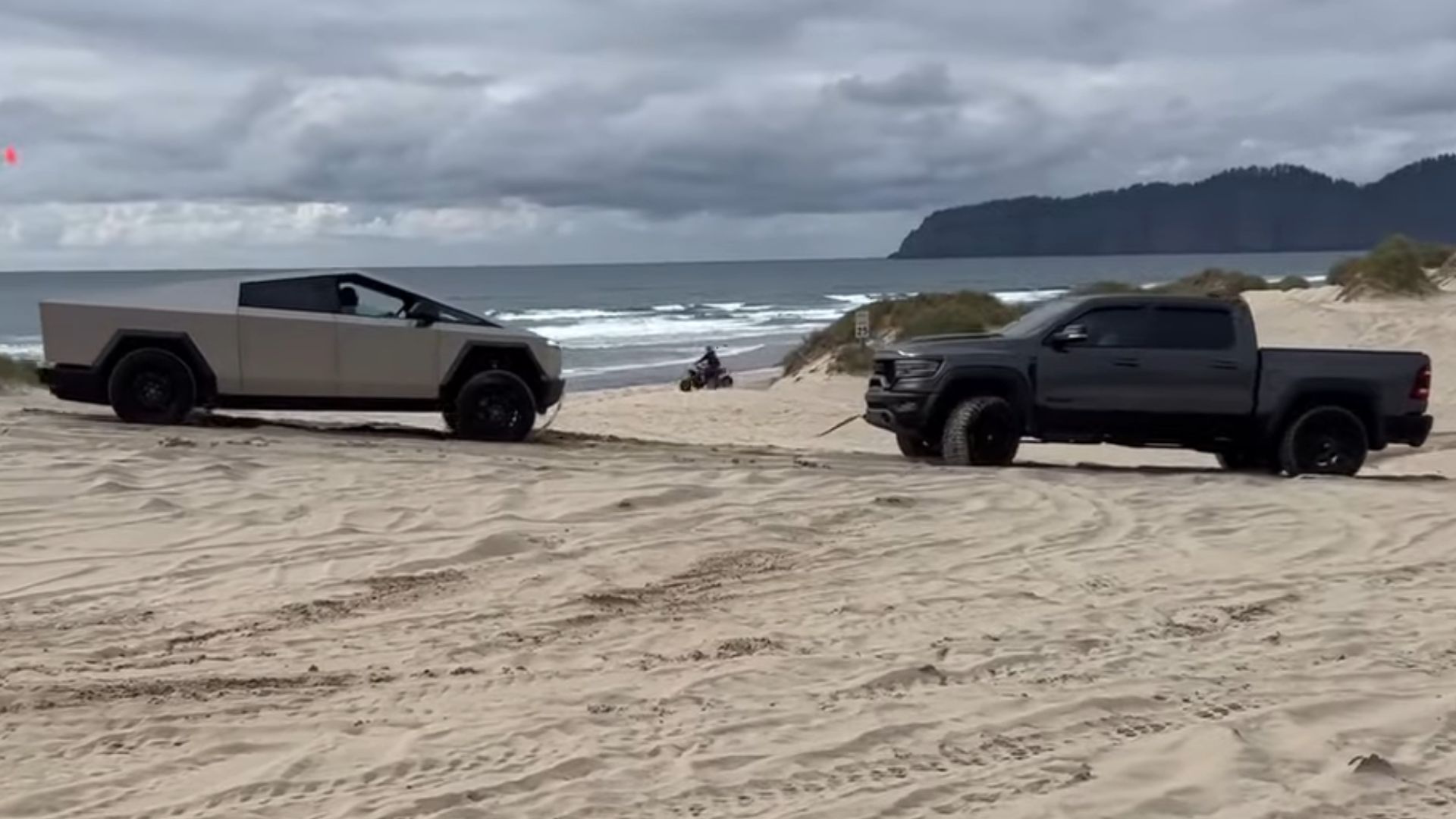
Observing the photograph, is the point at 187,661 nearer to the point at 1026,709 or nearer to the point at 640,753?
the point at 640,753

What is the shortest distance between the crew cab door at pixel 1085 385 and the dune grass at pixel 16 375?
13793 mm

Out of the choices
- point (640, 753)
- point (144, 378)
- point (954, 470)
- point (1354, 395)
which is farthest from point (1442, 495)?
point (144, 378)

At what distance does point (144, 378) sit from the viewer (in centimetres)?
1345

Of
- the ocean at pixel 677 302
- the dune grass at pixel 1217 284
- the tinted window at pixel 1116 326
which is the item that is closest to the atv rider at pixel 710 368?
the ocean at pixel 677 302

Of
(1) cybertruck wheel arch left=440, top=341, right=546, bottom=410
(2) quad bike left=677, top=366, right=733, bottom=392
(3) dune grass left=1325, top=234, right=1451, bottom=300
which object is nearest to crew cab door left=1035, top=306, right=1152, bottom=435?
(1) cybertruck wheel arch left=440, top=341, right=546, bottom=410

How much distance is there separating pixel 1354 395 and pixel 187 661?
10.6 m

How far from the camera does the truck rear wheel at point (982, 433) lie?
1301 centimetres

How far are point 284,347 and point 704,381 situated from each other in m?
18.1

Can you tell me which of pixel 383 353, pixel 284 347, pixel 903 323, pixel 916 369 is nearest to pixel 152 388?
pixel 284 347

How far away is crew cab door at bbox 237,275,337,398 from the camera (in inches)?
534

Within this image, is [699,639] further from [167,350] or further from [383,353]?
[167,350]

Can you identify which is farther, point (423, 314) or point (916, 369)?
point (423, 314)

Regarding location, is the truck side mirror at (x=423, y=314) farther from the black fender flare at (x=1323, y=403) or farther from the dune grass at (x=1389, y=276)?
the dune grass at (x=1389, y=276)

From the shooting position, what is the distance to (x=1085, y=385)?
1327cm
